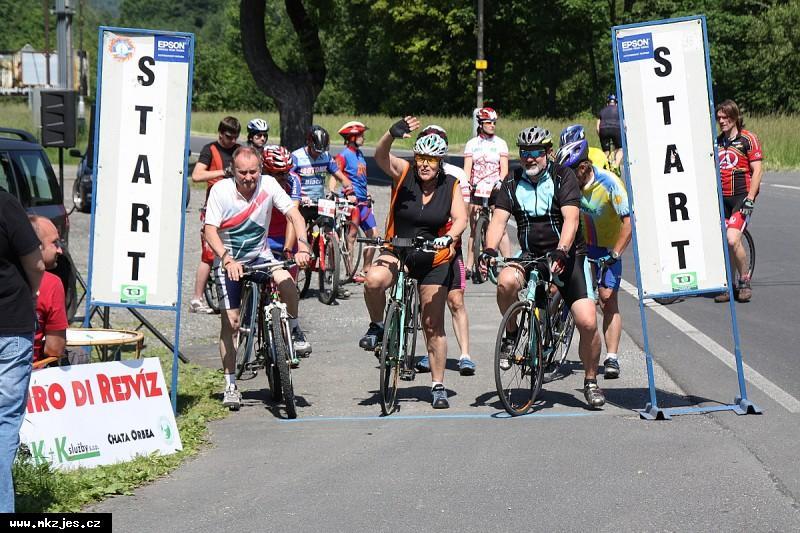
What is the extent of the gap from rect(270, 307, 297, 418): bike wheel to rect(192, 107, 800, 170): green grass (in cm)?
2906

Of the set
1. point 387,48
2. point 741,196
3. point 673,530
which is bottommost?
point 673,530

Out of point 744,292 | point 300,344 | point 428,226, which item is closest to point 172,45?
point 428,226

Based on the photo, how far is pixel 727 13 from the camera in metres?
69.5

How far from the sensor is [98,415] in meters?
7.53

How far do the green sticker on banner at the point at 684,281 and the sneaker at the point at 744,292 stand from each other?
4869 mm

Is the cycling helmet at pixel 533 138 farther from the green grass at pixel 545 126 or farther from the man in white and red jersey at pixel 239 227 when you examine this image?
the green grass at pixel 545 126

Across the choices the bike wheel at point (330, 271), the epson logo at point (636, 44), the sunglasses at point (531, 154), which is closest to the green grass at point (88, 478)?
the sunglasses at point (531, 154)

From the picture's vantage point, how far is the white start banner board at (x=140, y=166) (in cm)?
859

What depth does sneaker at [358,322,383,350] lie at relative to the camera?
9539 mm

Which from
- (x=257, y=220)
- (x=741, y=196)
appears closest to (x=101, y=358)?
(x=257, y=220)

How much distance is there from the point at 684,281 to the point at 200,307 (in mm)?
5929

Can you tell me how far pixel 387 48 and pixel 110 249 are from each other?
74.5 meters

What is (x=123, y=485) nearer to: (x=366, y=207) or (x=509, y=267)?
(x=509, y=267)

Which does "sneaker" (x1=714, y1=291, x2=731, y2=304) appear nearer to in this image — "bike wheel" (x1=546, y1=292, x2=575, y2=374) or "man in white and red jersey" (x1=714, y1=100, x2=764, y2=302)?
"man in white and red jersey" (x1=714, y1=100, x2=764, y2=302)
